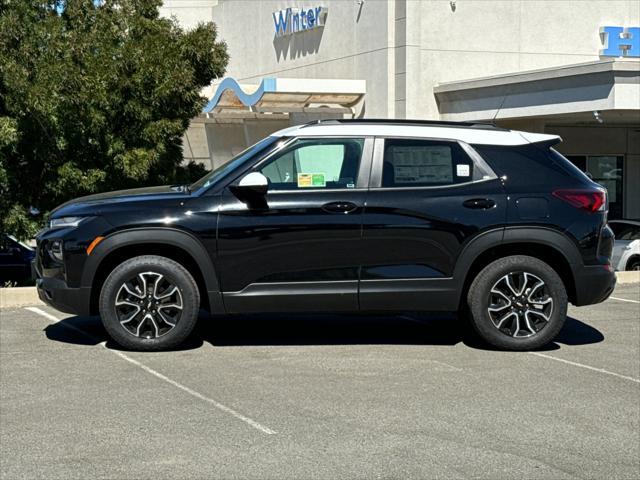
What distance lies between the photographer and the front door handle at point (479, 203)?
831 centimetres

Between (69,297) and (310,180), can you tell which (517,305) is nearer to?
(310,180)

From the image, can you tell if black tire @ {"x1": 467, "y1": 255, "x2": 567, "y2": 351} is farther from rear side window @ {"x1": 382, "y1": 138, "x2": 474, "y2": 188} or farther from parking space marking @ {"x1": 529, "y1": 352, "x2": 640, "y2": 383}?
rear side window @ {"x1": 382, "y1": 138, "x2": 474, "y2": 188}

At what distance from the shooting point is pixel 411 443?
19.4 feet

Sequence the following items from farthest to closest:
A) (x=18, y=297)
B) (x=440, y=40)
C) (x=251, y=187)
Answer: (x=440, y=40) < (x=18, y=297) < (x=251, y=187)

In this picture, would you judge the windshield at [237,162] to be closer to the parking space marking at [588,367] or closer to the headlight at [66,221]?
the headlight at [66,221]

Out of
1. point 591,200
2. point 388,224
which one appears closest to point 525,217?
point 591,200

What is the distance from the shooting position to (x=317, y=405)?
6707 mm

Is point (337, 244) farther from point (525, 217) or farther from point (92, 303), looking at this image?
point (92, 303)

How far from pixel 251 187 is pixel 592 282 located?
120 inches

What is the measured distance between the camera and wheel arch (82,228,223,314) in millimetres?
8117

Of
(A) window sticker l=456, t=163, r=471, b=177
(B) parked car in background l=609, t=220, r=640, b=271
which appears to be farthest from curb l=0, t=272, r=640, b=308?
(B) parked car in background l=609, t=220, r=640, b=271

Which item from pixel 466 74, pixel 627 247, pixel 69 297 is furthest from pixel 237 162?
pixel 466 74

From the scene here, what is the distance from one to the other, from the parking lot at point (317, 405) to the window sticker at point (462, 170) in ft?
5.09

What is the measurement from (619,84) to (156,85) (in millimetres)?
10823
